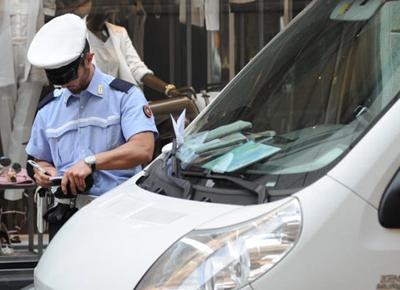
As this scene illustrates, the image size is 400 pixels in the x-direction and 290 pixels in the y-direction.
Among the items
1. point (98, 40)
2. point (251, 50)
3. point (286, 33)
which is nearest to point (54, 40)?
point (286, 33)

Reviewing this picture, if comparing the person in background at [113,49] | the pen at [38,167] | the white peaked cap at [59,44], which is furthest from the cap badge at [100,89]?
the person in background at [113,49]

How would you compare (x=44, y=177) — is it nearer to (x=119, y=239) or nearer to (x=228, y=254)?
(x=119, y=239)

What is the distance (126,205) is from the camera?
371 cm

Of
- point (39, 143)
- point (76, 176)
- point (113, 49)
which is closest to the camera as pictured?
point (76, 176)

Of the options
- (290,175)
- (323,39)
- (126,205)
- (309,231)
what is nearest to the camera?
(309,231)

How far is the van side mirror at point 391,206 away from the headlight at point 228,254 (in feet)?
0.89

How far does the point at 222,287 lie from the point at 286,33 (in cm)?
156

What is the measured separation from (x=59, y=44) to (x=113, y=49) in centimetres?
286

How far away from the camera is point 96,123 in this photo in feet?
15.2

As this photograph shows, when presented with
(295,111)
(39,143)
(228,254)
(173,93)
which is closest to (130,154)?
(39,143)

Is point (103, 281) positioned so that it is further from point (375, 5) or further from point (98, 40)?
point (98, 40)

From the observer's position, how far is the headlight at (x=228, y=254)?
9.96ft

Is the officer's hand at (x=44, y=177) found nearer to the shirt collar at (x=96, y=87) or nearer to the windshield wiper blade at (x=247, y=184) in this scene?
the shirt collar at (x=96, y=87)

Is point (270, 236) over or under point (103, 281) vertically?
over
